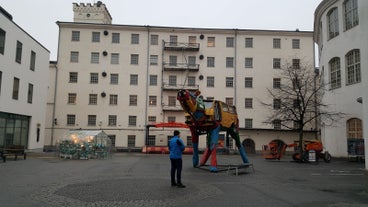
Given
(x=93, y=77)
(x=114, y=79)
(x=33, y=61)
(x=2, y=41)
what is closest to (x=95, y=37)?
(x=93, y=77)

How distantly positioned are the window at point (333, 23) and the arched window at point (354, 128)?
9.16 m

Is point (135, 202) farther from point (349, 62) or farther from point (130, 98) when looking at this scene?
point (130, 98)

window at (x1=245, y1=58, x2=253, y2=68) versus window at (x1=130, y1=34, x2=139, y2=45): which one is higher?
window at (x1=130, y1=34, x2=139, y2=45)

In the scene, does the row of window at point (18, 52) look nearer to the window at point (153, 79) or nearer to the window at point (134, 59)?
the window at point (134, 59)

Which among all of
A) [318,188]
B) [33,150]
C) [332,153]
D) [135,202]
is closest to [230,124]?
[318,188]

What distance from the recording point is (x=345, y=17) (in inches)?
1230

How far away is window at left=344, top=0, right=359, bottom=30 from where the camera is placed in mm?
29528

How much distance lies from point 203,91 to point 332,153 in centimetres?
2104

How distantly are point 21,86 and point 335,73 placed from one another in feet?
104

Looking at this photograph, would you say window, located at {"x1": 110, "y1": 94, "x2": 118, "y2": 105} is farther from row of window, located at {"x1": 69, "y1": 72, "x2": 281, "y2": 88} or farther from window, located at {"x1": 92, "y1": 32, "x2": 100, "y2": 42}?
window, located at {"x1": 92, "y1": 32, "x2": 100, "y2": 42}

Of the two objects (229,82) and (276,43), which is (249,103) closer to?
(229,82)

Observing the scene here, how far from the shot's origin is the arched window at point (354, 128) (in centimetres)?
2884

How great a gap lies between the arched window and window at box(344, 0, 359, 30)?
875 cm

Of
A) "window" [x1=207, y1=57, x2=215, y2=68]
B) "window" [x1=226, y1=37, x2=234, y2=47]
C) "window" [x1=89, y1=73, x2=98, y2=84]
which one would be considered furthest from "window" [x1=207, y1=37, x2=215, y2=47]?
"window" [x1=89, y1=73, x2=98, y2=84]
